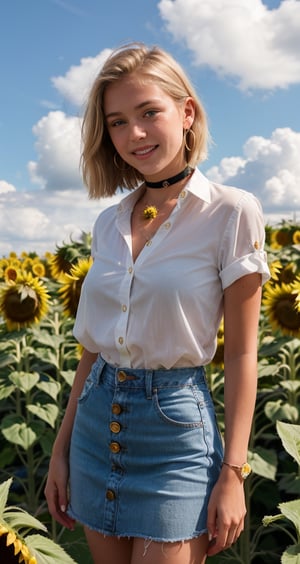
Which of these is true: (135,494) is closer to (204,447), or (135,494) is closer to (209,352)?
(204,447)

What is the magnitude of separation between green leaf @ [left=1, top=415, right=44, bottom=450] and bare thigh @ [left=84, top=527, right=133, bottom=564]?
5.16ft

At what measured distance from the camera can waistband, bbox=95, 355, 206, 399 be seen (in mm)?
1823

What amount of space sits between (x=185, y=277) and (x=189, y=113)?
545mm

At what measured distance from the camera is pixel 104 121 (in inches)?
84.1

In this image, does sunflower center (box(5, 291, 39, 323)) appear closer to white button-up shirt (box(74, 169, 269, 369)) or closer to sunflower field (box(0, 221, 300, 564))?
sunflower field (box(0, 221, 300, 564))

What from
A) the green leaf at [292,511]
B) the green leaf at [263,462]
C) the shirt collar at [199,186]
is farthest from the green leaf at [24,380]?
the green leaf at [292,511]

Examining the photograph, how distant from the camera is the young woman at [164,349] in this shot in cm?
179

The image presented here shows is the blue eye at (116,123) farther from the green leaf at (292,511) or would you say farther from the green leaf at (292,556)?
the green leaf at (292,556)

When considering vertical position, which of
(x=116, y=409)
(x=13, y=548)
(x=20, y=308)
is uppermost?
(x=20, y=308)

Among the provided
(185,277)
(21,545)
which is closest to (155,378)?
(185,277)

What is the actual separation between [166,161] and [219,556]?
6.64ft

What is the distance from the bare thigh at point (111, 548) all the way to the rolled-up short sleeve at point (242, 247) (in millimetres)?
726

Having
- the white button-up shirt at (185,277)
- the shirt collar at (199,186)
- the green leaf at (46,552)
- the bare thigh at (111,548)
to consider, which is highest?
the shirt collar at (199,186)

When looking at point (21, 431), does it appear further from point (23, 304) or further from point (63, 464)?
point (63, 464)
